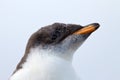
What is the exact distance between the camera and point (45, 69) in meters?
2.49

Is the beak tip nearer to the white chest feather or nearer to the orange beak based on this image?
the orange beak

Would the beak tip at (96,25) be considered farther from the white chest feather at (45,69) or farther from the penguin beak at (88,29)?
the white chest feather at (45,69)

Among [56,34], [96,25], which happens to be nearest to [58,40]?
[56,34]

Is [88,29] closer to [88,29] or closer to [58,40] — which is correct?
[88,29]

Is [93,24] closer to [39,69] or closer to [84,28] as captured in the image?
[84,28]

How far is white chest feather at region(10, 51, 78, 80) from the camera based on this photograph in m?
2.49

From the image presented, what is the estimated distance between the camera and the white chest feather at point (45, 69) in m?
2.49

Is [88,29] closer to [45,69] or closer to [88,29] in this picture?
[88,29]

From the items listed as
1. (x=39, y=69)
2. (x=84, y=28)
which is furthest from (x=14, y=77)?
(x=84, y=28)

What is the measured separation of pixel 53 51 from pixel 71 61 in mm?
73

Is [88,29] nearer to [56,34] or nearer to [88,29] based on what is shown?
[88,29]

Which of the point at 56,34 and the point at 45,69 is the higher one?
the point at 56,34

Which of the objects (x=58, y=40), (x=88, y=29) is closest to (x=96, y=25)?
(x=88, y=29)

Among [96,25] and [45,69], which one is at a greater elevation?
[96,25]
